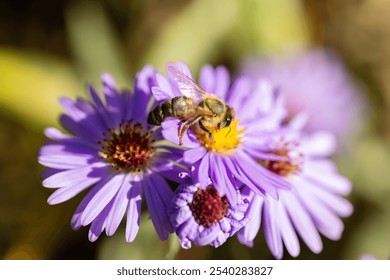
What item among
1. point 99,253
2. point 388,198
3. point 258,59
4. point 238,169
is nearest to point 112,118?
point 238,169

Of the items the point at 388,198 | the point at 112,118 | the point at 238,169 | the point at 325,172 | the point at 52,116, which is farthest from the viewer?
the point at 388,198

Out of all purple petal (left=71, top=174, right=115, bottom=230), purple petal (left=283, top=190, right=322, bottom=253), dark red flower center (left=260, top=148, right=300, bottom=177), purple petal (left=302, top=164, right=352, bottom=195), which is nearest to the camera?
purple petal (left=71, top=174, right=115, bottom=230)

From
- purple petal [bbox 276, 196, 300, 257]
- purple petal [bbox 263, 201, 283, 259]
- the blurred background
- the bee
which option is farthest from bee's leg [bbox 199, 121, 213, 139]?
the blurred background

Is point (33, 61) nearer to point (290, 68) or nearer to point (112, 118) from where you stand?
point (112, 118)

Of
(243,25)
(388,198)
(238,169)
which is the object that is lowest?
(388,198)

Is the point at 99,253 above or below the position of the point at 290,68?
below

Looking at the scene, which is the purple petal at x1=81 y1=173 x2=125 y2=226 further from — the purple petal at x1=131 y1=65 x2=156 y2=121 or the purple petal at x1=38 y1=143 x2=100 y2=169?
the purple petal at x1=131 y1=65 x2=156 y2=121
